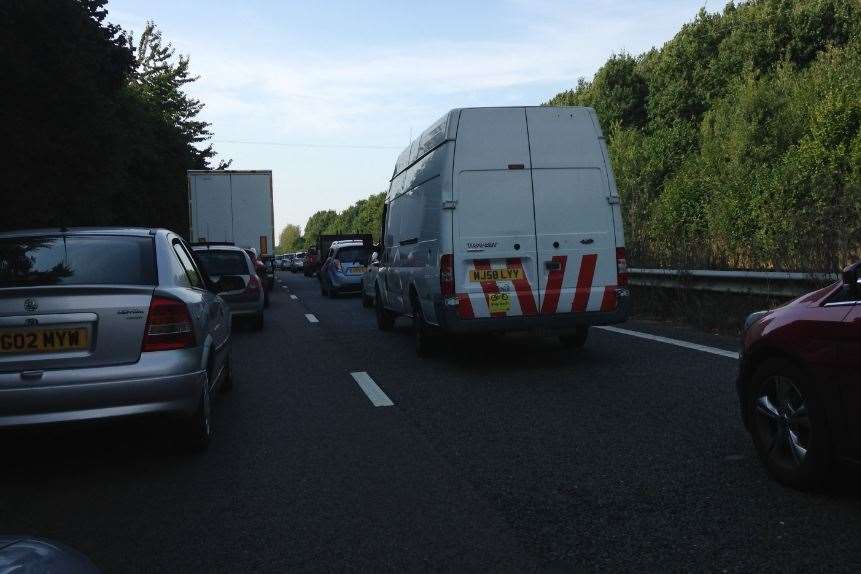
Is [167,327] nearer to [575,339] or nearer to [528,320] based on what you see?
[528,320]

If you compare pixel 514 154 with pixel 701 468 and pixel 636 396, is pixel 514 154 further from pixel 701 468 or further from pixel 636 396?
pixel 701 468

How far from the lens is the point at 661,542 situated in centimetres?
367

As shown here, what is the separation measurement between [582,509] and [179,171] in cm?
5406

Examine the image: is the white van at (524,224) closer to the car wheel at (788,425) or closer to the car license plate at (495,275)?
the car license plate at (495,275)

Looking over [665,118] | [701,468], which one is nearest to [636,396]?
[701,468]

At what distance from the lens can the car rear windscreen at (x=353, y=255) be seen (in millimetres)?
22594

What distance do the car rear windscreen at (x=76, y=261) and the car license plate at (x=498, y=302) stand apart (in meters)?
3.77

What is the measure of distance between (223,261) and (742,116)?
31474 mm

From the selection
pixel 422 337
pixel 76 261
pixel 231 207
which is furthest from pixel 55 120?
pixel 76 261

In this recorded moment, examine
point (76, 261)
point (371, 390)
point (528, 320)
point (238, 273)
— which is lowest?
point (371, 390)

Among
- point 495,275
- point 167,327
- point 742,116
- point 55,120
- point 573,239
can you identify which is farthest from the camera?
point 742,116

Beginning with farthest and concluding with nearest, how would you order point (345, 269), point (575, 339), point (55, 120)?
1. point (55, 120)
2. point (345, 269)
3. point (575, 339)

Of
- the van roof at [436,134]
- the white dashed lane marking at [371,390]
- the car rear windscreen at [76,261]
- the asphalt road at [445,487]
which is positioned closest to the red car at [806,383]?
the asphalt road at [445,487]

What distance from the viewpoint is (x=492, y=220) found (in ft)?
28.0
